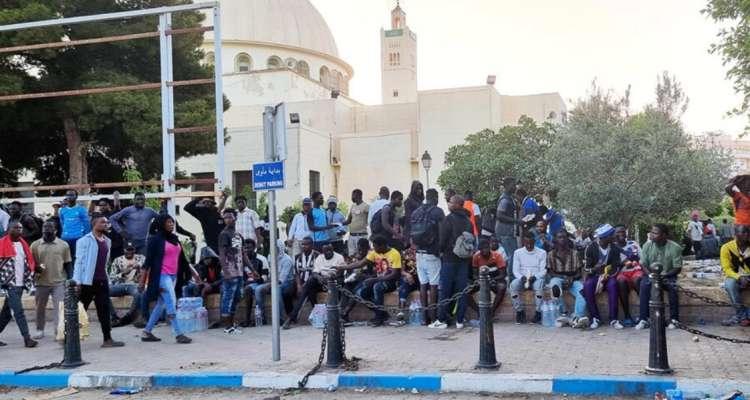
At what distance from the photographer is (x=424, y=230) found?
978 cm

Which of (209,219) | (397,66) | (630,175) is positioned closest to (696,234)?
(630,175)

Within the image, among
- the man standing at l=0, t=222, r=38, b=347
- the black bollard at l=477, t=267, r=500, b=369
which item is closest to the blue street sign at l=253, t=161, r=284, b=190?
the black bollard at l=477, t=267, r=500, b=369

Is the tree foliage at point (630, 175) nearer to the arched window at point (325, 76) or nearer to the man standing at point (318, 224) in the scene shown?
the man standing at point (318, 224)

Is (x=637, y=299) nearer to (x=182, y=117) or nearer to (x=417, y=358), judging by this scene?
(x=417, y=358)

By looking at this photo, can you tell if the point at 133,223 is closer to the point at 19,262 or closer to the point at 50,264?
the point at 50,264

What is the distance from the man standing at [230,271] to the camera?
1028 centimetres

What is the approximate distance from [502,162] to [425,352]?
23.9 meters

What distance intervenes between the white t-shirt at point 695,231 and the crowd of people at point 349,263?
1243 cm

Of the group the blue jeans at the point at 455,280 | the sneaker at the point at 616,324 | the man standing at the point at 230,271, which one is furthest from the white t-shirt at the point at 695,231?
the man standing at the point at 230,271

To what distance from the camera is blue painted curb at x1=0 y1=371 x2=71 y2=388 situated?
24.7ft

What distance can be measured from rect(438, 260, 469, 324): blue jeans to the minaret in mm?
55011

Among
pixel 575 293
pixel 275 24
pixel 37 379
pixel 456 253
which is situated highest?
pixel 275 24

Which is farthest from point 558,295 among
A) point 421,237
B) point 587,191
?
point 587,191

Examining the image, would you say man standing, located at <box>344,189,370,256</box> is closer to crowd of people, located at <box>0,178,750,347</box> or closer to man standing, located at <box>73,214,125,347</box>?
crowd of people, located at <box>0,178,750,347</box>
